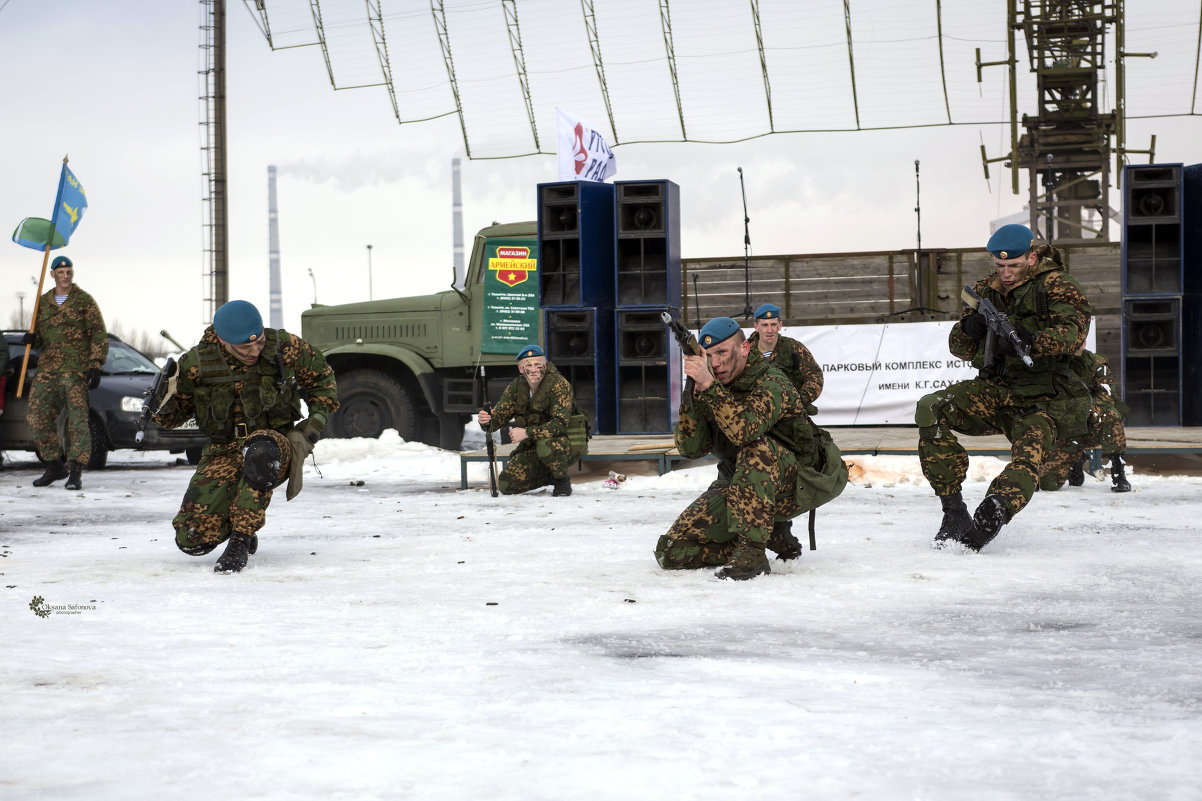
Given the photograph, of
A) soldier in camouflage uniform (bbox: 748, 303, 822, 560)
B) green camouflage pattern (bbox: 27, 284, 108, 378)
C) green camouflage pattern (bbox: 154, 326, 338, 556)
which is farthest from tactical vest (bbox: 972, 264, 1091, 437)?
green camouflage pattern (bbox: 27, 284, 108, 378)

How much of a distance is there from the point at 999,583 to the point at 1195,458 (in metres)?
6.68

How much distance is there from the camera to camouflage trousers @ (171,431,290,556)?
6129 mm

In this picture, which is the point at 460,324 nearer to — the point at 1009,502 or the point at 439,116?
the point at 439,116

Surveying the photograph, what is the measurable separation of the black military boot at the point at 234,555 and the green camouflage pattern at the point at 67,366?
17.6 feet

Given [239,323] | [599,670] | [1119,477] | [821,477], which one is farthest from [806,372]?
[599,670]

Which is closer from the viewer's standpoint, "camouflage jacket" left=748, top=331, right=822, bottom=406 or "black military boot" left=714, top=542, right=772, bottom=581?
"black military boot" left=714, top=542, right=772, bottom=581

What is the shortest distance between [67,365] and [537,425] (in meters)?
4.18

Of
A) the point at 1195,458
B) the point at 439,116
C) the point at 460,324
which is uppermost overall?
the point at 439,116

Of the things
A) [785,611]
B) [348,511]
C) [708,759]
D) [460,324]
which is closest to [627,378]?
[460,324]

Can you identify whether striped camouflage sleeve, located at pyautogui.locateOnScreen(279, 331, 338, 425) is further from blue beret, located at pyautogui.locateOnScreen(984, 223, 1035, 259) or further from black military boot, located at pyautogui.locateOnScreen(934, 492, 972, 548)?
blue beret, located at pyautogui.locateOnScreen(984, 223, 1035, 259)

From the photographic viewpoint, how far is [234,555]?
6039 mm

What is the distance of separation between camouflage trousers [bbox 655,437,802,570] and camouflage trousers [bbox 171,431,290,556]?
1932 millimetres

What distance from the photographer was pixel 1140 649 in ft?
13.5

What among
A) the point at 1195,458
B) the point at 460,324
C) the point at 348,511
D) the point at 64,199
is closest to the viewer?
the point at 348,511
